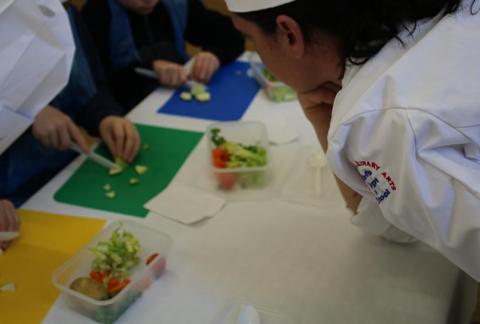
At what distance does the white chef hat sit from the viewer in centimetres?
59

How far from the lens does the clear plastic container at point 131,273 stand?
2.26 ft

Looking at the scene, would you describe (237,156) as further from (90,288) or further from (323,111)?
(90,288)

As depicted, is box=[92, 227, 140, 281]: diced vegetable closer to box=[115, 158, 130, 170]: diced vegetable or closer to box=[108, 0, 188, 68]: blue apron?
box=[115, 158, 130, 170]: diced vegetable

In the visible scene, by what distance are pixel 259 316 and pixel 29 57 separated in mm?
513

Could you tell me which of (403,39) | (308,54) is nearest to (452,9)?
(403,39)

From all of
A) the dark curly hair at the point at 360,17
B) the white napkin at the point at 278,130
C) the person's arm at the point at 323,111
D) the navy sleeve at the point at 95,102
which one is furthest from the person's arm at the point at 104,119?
the dark curly hair at the point at 360,17

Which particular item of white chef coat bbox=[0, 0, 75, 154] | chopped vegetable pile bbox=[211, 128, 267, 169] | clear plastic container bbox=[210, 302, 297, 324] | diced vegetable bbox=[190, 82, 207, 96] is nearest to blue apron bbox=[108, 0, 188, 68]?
diced vegetable bbox=[190, 82, 207, 96]

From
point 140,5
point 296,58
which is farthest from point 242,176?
point 140,5

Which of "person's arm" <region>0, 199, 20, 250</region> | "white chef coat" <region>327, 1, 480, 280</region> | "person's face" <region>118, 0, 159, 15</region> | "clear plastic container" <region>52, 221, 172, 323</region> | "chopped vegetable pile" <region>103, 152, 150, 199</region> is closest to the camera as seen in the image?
"white chef coat" <region>327, 1, 480, 280</region>

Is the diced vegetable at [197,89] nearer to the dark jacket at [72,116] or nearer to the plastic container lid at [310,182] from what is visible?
the dark jacket at [72,116]

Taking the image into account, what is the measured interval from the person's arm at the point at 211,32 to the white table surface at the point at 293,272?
2.56 feet

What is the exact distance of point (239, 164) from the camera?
939 millimetres

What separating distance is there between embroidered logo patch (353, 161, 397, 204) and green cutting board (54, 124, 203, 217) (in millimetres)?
479

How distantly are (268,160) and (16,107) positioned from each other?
1.57 ft
